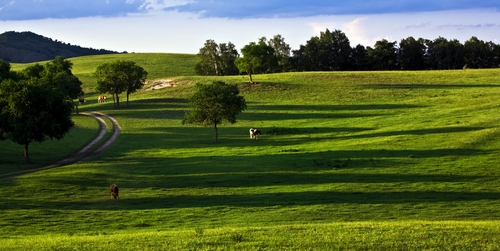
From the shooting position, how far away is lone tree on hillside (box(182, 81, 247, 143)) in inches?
2404

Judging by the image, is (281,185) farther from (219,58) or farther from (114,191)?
(219,58)

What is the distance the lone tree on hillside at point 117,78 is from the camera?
9494 centimetres

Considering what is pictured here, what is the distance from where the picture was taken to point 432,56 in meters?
145

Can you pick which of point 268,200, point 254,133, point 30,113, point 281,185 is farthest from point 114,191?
point 254,133

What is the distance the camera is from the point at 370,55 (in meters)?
148

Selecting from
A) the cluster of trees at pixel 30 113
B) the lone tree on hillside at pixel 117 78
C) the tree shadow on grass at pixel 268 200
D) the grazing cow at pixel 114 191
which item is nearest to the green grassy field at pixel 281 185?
the tree shadow on grass at pixel 268 200

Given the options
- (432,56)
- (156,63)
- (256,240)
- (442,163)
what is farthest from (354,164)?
(156,63)

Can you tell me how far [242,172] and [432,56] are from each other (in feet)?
380

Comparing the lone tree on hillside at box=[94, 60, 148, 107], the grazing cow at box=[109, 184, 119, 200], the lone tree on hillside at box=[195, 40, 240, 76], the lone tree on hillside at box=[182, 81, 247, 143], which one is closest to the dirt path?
the lone tree on hillside at box=[182, 81, 247, 143]

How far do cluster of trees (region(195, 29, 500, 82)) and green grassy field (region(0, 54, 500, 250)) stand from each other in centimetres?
6835

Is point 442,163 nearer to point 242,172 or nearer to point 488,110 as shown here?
point 242,172

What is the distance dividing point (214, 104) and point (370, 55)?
94.3m

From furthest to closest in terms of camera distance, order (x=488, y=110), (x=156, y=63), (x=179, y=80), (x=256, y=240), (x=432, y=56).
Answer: (x=156, y=63), (x=432, y=56), (x=179, y=80), (x=488, y=110), (x=256, y=240)

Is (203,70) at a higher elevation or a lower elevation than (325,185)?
higher
